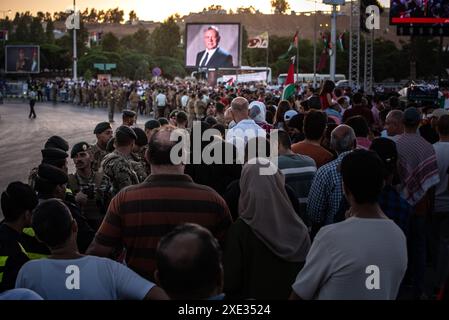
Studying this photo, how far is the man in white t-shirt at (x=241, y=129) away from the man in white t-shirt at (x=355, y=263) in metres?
4.40

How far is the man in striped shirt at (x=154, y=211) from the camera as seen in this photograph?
455 centimetres

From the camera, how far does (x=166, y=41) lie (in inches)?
4587

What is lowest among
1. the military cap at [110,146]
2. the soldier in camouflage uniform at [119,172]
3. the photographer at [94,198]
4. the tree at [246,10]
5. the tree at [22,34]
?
the photographer at [94,198]

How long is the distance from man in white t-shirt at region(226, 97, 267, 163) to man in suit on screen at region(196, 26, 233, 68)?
40641mm

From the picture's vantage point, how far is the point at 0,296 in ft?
10.6

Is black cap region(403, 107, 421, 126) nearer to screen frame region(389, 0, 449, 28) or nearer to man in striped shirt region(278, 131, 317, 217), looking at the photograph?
man in striped shirt region(278, 131, 317, 217)

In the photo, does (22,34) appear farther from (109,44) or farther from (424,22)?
(424,22)

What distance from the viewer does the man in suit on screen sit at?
166 ft

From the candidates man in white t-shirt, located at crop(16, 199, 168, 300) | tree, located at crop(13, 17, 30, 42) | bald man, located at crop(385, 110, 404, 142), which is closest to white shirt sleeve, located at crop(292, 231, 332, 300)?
man in white t-shirt, located at crop(16, 199, 168, 300)

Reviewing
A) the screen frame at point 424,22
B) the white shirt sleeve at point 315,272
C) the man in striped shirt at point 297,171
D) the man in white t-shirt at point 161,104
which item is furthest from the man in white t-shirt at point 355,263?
the man in white t-shirt at point 161,104

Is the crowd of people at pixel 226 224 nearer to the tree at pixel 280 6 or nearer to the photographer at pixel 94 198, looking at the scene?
the photographer at pixel 94 198

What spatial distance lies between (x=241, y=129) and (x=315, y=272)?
5907 mm
